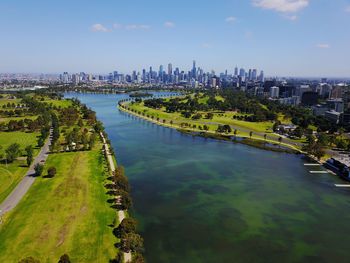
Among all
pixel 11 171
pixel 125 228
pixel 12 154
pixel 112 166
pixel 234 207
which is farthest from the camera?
pixel 112 166

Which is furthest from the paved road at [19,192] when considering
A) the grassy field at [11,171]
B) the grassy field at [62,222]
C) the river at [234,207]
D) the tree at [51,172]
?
the river at [234,207]

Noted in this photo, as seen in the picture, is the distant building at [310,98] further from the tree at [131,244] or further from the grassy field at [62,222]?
the tree at [131,244]

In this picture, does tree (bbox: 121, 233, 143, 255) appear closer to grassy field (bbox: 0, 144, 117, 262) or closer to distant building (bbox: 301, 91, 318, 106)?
grassy field (bbox: 0, 144, 117, 262)

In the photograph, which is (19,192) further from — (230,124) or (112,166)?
(230,124)

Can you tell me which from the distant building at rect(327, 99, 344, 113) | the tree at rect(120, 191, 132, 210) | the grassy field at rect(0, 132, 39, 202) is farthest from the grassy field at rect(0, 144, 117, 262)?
the distant building at rect(327, 99, 344, 113)

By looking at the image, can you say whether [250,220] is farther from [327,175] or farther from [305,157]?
[305,157]

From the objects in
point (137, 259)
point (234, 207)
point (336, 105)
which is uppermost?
point (336, 105)

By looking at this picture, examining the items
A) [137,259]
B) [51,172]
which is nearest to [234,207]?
[137,259]
